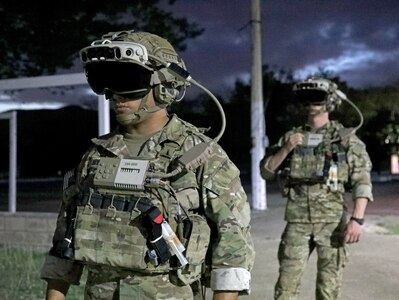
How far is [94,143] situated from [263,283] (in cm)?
393

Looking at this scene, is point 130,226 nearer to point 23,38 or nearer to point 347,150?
point 347,150

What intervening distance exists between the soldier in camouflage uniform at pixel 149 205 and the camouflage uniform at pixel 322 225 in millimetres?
2018

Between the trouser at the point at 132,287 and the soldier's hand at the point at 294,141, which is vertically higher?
the soldier's hand at the point at 294,141

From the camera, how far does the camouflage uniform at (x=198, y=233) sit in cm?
196

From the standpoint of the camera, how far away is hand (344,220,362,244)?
3.95 meters

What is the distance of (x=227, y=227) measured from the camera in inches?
77.7

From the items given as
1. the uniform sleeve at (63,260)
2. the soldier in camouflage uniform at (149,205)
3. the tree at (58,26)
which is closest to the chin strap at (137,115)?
the soldier in camouflage uniform at (149,205)

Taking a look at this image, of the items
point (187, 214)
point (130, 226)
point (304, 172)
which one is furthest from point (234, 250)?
point (304, 172)

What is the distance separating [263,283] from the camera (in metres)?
5.79

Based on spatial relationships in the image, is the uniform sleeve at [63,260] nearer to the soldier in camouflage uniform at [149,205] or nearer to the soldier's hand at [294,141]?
the soldier in camouflage uniform at [149,205]

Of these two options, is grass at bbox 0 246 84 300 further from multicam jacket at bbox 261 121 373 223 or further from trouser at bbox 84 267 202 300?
trouser at bbox 84 267 202 300

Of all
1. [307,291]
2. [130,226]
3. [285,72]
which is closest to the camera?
[130,226]

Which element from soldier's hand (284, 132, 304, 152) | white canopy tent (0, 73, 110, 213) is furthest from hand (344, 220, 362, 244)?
white canopy tent (0, 73, 110, 213)

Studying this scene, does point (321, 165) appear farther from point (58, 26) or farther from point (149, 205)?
point (58, 26)
